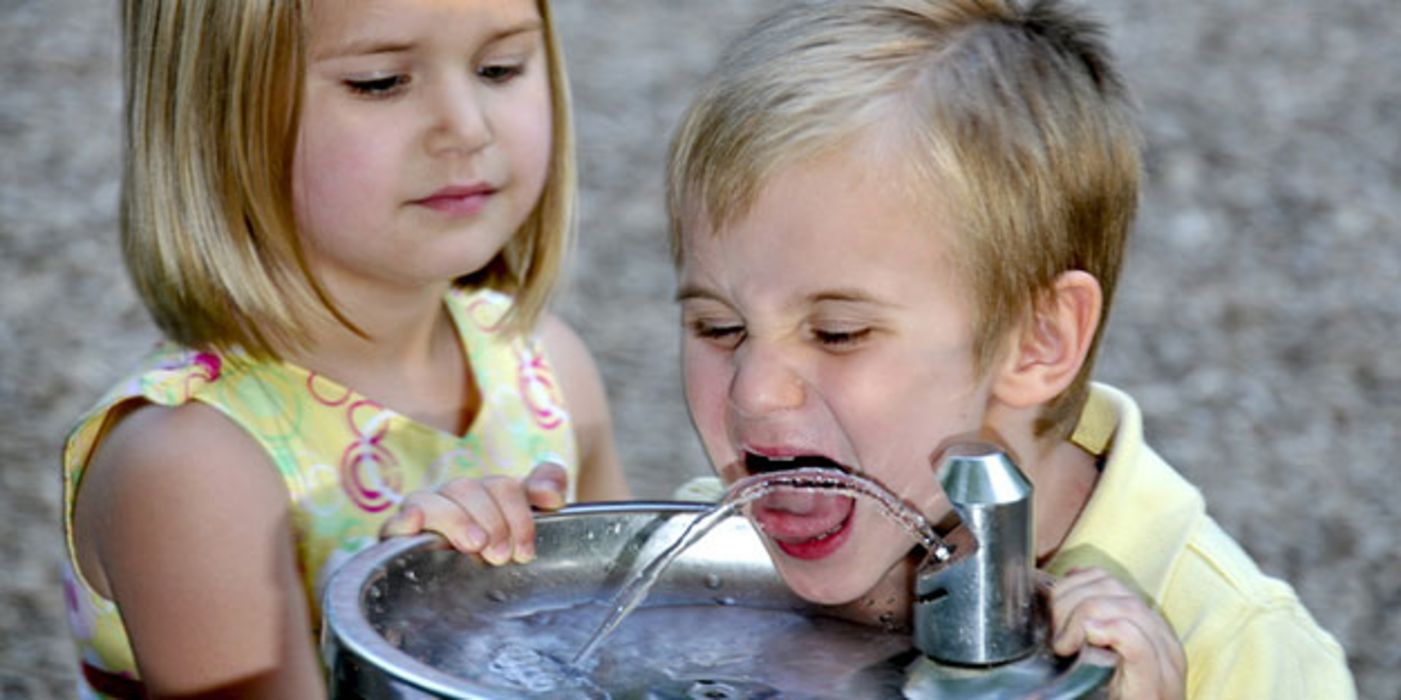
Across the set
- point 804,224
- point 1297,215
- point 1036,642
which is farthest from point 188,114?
point 1297,215

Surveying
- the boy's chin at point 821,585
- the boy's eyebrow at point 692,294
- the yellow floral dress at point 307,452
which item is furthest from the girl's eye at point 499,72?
the boy's chin at point 821,585

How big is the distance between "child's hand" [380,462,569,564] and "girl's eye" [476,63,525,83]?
2.00ft

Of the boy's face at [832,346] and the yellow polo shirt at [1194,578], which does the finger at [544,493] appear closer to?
the boy's face at [832,346]

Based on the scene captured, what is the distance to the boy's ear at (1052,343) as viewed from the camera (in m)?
1.73

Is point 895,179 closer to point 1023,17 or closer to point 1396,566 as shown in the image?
point 1023,17

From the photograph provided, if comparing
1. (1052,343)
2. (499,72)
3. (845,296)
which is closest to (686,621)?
(845,296)

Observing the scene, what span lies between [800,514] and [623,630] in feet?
0.50

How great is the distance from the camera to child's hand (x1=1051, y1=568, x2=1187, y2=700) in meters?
1.38

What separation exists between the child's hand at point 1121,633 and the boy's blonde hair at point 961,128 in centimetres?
30

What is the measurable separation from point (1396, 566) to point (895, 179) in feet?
6.92

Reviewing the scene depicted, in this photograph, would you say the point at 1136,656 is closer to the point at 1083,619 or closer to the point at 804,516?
the point at 1083,619

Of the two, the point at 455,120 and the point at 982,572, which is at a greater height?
the point at 455,120

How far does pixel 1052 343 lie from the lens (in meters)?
1.75

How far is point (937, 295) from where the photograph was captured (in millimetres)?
1634
